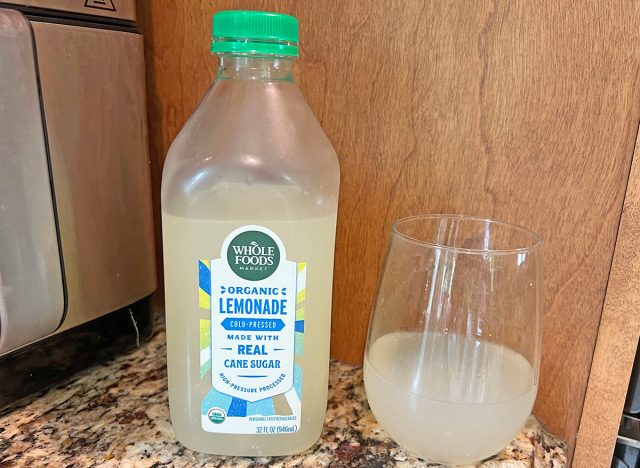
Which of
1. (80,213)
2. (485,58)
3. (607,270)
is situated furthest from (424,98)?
(80,213)

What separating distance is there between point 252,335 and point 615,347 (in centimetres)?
31

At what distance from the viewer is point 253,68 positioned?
461 millimetres

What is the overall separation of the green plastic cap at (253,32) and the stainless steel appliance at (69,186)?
0.47 feet

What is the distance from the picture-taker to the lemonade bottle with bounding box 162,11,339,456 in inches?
17.4

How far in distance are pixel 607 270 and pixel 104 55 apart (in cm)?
47

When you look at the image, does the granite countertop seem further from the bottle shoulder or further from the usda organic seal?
the bottle shoulder

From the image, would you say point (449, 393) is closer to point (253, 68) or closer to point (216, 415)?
Answer: point (216, 415)

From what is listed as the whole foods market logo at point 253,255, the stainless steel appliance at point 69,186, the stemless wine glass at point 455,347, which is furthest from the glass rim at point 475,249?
the stainless steel appliance at point 69,186

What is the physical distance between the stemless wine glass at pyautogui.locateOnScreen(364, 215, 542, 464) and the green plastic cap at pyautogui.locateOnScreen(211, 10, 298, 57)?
17 centimetres

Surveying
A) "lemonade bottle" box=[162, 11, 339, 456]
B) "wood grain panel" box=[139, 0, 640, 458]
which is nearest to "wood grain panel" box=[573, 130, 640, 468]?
"wood grain panel" box=[139, 0, 640, 458]

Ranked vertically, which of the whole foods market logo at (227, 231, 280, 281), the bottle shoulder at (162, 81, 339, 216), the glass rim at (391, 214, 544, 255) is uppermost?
the bottle shoulder at (162, 81, 339, 216)

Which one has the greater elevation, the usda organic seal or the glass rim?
the glass rim

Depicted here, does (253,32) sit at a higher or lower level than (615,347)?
higher

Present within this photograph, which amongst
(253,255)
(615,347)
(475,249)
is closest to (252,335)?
(253,255)
